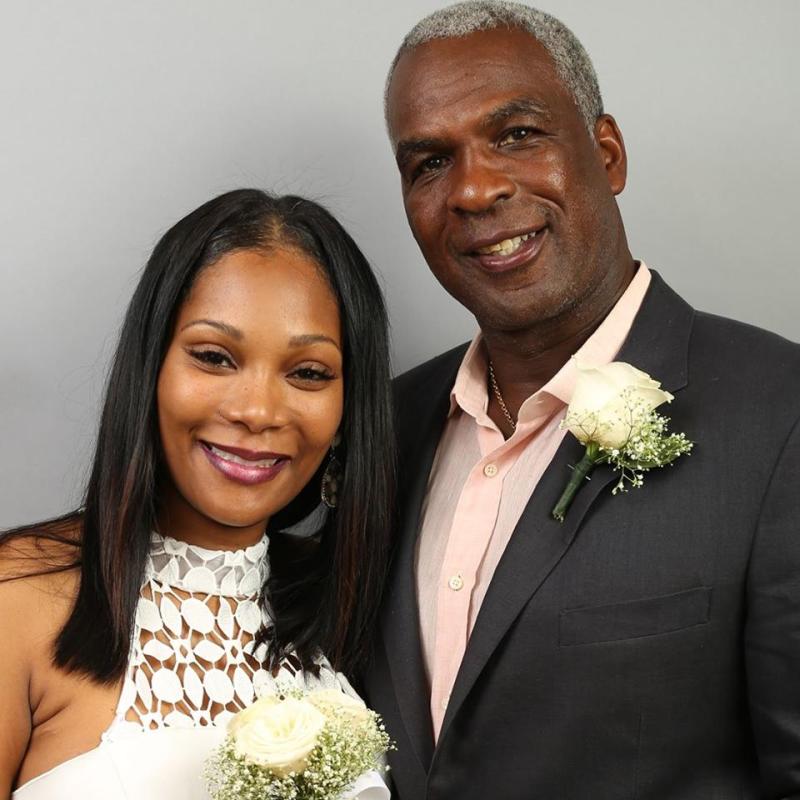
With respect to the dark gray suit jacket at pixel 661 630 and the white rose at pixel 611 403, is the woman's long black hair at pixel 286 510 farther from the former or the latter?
the white rose at pixel 611 403

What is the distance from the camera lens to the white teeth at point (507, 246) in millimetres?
3600

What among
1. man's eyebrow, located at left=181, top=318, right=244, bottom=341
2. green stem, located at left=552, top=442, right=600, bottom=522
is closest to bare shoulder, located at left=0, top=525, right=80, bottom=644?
man's eyebrow, located at left=181, top=318, right=244, bottom=341

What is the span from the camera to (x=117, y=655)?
3.18m

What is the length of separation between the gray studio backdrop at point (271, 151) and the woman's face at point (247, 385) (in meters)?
0.97

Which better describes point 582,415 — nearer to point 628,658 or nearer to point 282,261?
point 628,658

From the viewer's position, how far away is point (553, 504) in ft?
10.9

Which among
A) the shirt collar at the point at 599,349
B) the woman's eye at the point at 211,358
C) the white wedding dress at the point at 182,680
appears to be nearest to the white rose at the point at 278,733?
the white wedding dress at the point at 182,680

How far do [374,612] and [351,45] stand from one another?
1948 mm

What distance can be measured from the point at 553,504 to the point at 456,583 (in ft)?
1.20

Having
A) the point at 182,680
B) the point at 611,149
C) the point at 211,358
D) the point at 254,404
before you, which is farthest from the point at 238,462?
the point at 611,149

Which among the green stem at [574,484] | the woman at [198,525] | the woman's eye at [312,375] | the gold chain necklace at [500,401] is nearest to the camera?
the woman at [198,525]

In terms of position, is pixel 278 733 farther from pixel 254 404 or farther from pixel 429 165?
pixel 429 165

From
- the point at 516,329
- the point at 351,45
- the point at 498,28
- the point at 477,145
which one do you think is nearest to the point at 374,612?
the point at 516,329

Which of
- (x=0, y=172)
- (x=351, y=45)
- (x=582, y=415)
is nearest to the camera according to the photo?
(x=582, y=415)
